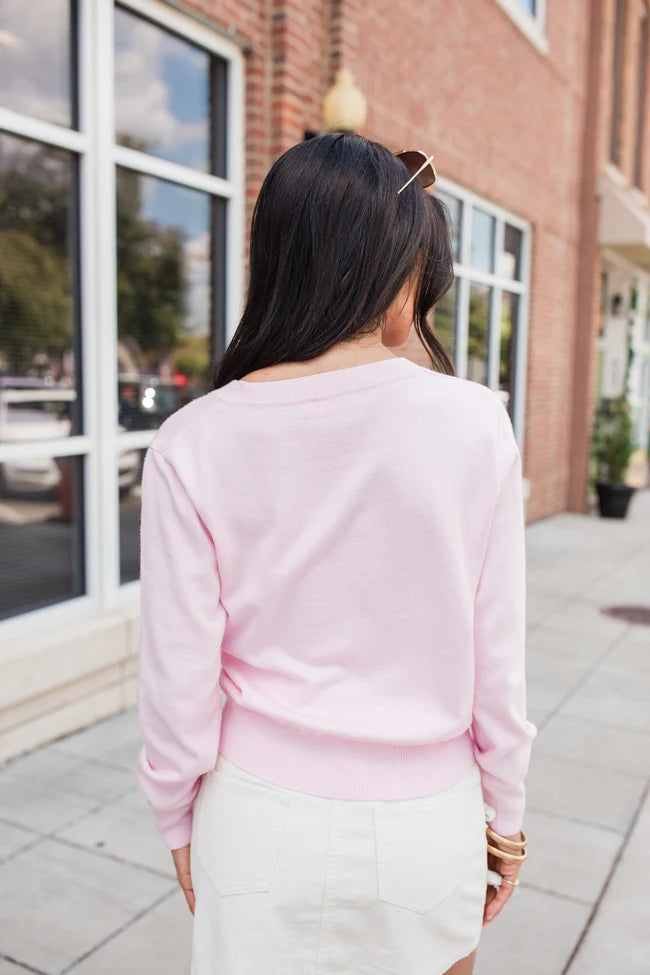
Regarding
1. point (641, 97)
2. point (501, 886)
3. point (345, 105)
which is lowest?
point (501, 886)

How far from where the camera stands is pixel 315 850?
119cm

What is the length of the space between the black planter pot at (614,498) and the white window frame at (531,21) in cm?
514

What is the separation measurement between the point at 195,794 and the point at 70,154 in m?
3.61

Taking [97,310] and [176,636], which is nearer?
[176,636]

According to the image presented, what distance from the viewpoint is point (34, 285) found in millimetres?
8805

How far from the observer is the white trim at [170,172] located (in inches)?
174

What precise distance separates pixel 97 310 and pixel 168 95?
1.91m

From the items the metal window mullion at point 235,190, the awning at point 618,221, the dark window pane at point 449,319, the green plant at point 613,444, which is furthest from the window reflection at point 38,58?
the green plant at point 613,444

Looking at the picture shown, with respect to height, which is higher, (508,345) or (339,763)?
(508,345)

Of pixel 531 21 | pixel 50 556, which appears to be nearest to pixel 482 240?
pixel 531 21

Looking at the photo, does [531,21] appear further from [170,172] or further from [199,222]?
[170,172]

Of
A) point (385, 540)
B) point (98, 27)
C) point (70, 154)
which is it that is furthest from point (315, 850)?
point (98, 27)

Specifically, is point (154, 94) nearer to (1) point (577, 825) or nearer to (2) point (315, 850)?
(1) point (577, 825)

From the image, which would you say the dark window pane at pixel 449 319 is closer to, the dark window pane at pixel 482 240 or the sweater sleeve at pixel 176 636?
the dark window pane at pixel 482 240
